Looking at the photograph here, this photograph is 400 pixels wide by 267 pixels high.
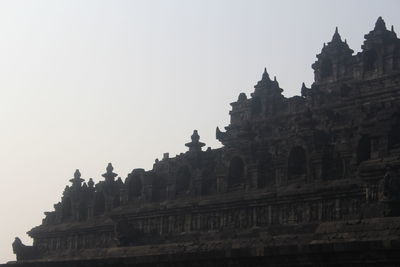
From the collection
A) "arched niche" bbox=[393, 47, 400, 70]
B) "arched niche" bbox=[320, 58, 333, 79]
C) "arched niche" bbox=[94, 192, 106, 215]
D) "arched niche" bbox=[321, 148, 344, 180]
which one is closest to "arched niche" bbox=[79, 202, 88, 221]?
"arched niche" bbox=[94, 192, 106, 215]

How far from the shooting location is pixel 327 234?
24906 millimetres

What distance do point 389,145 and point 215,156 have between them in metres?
15.9

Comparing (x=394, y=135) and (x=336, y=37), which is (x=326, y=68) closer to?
(x=336, y=37)

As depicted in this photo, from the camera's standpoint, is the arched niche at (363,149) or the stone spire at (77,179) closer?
the arched niche at (363,149)

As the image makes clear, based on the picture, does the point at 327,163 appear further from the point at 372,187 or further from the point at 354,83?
the point at 354,83

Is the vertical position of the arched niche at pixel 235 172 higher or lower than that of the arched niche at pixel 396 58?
lower

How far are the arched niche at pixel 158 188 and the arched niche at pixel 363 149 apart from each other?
14672 mm

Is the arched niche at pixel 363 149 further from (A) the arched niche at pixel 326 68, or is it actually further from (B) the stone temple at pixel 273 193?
(A) the arched niche at pixel 326 68

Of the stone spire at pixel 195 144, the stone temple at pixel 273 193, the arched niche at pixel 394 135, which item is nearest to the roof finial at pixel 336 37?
the stone temple at pixel 273 193

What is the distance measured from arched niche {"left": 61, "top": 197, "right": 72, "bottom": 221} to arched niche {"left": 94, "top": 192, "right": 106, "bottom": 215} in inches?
127

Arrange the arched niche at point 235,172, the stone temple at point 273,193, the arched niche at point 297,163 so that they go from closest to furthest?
the stone temple at point 273,193
the arched niche at point 297,163
the arched niche at point 235,172

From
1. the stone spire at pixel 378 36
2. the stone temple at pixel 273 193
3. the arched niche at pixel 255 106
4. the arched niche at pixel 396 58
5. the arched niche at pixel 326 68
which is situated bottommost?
the stone temple at pixel 273 193

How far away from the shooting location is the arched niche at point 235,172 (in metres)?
40.9

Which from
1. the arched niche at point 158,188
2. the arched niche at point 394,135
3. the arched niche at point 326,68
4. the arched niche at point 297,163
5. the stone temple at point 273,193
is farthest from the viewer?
the arched niche at point 326,68
